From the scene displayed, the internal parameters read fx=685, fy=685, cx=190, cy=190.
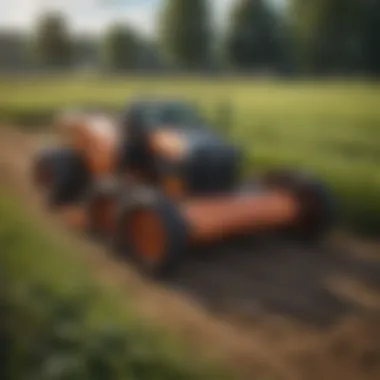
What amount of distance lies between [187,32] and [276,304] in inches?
14.0

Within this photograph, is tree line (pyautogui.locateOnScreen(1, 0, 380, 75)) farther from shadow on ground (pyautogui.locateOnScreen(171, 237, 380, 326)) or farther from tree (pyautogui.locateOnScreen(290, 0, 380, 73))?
shadow on ground (pyautogui.locateOnScreen(171, 237, 380, 326))

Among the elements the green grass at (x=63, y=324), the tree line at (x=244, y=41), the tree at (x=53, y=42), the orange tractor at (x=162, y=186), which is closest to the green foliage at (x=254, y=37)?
the tree line at (x=244, y=41)

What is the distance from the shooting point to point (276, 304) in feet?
2.72

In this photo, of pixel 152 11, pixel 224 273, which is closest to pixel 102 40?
pixel 152 11

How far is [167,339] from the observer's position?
850 millimetres

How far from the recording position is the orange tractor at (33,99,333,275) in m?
0.92

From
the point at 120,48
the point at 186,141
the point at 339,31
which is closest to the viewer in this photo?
the point at 339,31

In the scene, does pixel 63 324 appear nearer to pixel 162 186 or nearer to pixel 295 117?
pixel 162 186

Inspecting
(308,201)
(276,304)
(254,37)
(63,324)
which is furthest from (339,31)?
(63,324)

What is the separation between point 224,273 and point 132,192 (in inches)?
7.2

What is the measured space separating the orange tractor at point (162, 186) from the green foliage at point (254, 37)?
109 mm

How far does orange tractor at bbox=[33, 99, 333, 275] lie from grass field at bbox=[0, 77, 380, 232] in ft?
0.08

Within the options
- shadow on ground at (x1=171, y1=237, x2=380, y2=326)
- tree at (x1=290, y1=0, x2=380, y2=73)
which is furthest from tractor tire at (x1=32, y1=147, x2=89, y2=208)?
tree at (x1=290, y1=0, x2=380, y2=73)

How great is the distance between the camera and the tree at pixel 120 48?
0.89 meters
